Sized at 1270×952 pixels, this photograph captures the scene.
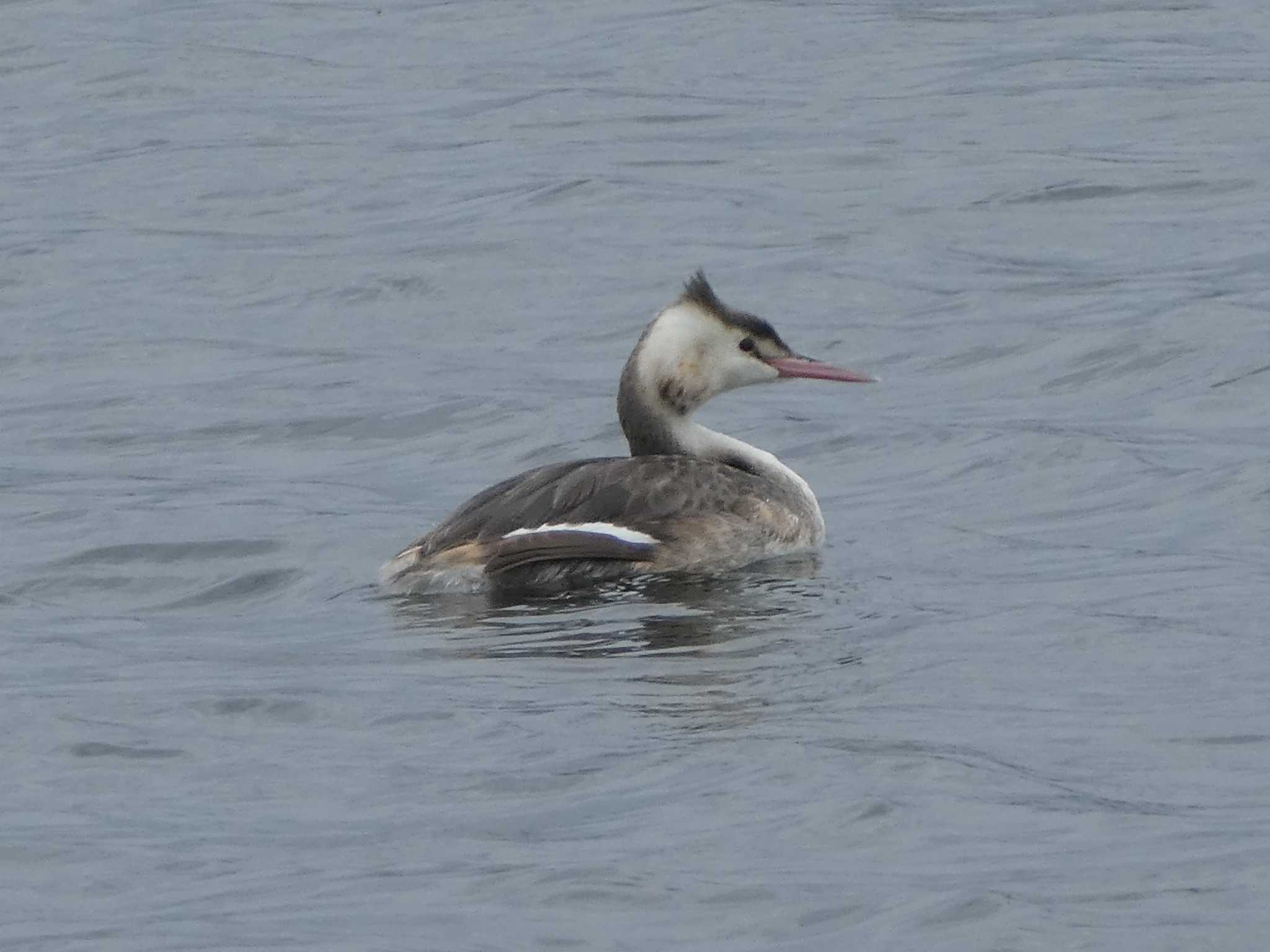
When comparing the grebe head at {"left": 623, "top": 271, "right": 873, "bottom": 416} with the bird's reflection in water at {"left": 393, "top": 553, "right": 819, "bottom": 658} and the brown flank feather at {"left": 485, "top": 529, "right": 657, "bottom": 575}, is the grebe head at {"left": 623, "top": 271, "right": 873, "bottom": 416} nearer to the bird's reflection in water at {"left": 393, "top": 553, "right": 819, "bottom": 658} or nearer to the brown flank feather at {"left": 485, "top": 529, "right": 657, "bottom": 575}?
the bird's reflection in water at {"left": 393, "top": 553, "right": 819, "bottom": 658}

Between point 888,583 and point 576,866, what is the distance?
11.2 feet

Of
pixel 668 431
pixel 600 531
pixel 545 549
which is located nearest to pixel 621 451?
pixel 668 431

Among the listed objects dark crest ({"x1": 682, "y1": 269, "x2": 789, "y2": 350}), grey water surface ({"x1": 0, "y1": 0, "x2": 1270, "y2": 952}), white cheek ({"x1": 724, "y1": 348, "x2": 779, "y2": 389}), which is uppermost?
dark crest ({"x1": 682, "y1": 269, "x2": 789, "y2": 350})

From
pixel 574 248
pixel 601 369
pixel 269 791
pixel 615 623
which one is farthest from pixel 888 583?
pixel 574 248

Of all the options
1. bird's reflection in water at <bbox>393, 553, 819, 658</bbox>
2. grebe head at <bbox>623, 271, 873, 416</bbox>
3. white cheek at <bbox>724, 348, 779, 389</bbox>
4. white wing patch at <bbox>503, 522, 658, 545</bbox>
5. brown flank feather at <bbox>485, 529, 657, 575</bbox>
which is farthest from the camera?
white cheek at <bbox>724, 348, 779, 389</bbox>

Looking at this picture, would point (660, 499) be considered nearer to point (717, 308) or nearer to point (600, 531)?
point (600, 531)

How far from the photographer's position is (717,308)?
11.4 metres

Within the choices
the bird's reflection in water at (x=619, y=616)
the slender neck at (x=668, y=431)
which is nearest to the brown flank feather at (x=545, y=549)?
the bird's reflection in water at (x=619, y=616)

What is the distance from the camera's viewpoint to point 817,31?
80.1 ft

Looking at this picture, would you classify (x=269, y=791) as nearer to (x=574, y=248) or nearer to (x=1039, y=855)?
(x=1039, y=855)

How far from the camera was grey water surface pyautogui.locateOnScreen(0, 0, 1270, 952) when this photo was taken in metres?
7.18

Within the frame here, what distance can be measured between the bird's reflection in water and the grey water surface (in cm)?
4

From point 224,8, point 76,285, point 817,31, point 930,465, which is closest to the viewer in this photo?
point 930,465

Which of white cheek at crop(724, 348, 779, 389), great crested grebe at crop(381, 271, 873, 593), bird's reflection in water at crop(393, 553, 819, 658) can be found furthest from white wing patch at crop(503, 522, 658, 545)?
white cheek at crop(724, 348, 779, 389)
